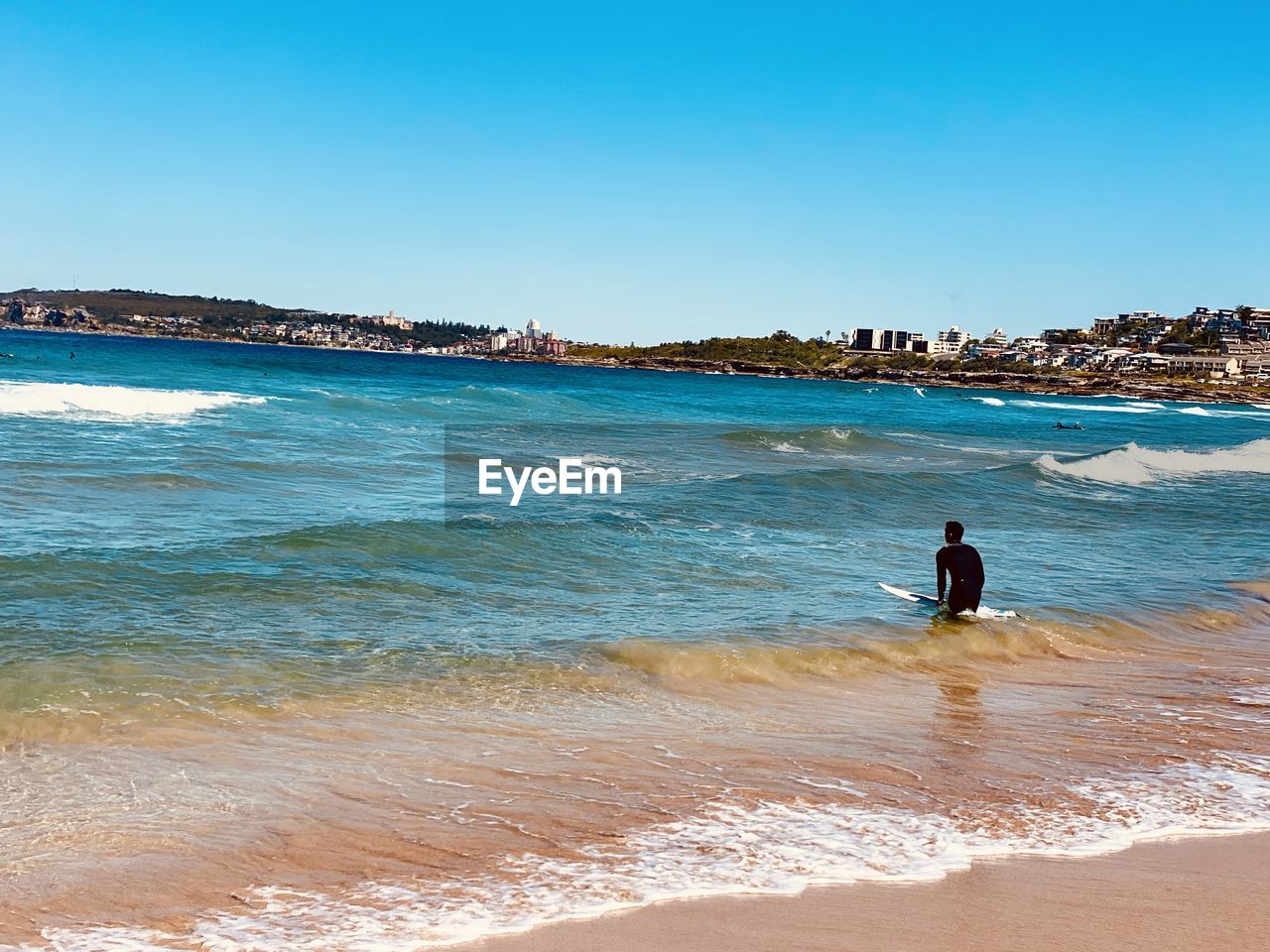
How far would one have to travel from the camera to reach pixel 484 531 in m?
15.4

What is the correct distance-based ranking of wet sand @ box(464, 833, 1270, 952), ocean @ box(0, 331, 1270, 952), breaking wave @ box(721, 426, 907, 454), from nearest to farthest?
1. wet sand @ box(464, 833, 1270, 952)
2. ocean @ box(0, 331, 1270, 952)
3. breaking wave @ box(721, 426, 907, 454)

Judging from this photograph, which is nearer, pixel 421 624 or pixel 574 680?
pixel 574 680

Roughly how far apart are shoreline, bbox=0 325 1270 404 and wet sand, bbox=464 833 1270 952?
126078 mm

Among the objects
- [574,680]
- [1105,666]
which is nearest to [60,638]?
[574,680]

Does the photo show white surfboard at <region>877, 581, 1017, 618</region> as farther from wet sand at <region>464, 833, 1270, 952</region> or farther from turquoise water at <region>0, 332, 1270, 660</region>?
wet sand at <region>464, 833, 1270, 952</region>

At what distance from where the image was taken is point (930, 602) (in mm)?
12031

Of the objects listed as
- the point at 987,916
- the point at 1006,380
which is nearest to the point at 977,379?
the point at 1006,380

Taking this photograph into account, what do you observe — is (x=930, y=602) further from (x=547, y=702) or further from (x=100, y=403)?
(x=100, y=403)

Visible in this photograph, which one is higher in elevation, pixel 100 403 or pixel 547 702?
pixel 100 403

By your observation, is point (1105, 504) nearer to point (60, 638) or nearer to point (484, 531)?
point (484, 531)

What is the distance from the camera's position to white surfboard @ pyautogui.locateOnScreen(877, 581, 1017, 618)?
1137cm

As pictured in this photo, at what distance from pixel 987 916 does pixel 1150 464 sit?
3217 cm

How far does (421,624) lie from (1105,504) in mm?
17472

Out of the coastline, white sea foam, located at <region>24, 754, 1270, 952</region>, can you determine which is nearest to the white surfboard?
white sea foam, located at <region>24, 754, 1270, 952</region>
